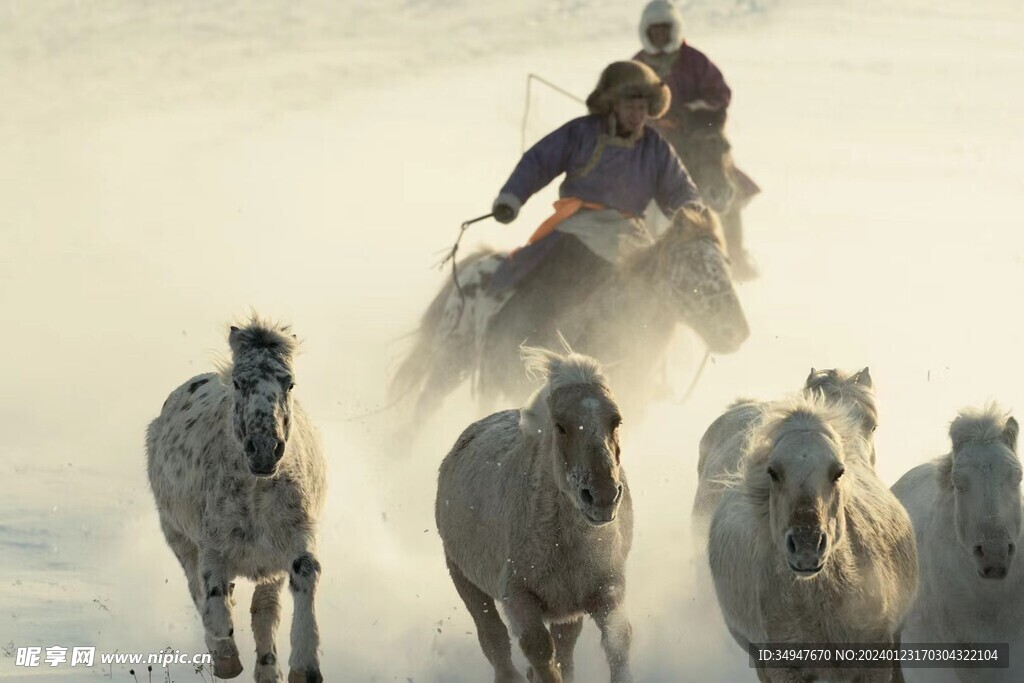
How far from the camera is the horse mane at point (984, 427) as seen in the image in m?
12.6

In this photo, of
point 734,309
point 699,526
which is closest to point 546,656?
point 699,526

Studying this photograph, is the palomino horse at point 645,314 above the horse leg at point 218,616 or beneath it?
beneath

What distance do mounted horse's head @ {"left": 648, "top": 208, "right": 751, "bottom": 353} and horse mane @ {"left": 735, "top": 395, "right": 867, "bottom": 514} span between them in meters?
5.64

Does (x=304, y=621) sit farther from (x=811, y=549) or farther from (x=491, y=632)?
(x=811, y=549)

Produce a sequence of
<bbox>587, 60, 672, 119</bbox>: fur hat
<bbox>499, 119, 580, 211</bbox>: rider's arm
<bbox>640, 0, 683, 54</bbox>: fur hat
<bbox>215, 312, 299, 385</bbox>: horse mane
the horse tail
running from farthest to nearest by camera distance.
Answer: <bbox>640, 0, 683, 54</bbox>: fur hat
the horse tail
<bbox>499, 119, 580, 211</bbox>: rider's arm
<bbox>587, 60, 672, 119</bbox>: fur hat
<bbox>215, 312, 299, 385</bbox>: horse mane

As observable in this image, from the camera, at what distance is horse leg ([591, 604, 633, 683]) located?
38.3ft

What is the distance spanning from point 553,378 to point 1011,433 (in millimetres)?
2932

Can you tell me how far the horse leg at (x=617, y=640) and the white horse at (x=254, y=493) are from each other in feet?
5.21

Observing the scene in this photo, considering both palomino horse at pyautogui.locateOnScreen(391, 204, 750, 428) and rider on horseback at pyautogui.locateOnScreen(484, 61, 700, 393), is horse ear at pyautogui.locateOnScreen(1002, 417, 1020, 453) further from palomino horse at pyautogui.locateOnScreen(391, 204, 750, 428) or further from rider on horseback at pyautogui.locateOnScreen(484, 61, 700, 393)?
rider on horseback at pyautogui.locateOnScreen(484, 61, 700, 393)

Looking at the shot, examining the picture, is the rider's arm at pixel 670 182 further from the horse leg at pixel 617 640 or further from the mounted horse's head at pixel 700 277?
the horse leg at pixel 617 640

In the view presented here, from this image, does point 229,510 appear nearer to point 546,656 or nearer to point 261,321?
point 261,321

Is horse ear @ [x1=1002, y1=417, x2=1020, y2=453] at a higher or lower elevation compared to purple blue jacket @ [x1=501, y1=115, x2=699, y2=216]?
higher

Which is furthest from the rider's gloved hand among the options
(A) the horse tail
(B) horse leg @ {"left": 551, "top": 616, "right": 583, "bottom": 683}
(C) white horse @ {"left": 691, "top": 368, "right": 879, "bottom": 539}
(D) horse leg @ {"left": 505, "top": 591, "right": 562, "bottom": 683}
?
(D) horse leg @ {"left": 505, "top": 591, "right": 562, "bottom": 683}

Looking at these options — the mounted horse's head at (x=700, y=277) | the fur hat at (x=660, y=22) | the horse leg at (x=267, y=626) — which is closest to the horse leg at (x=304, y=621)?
the horse leg at (x=267, y=626)
